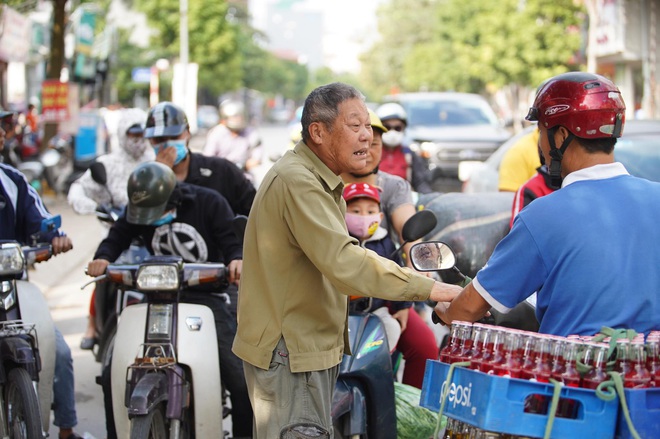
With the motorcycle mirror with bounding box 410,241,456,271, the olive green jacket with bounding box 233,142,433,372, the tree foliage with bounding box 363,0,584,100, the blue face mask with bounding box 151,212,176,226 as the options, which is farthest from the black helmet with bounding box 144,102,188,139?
the tree foliage with bounding box 363,0,584,100

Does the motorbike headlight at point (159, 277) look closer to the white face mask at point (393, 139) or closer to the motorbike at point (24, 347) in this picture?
the motorbike at point (24, 347)

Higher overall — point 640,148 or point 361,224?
point 640,148

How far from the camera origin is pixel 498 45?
32.3 meters

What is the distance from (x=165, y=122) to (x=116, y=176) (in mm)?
1403

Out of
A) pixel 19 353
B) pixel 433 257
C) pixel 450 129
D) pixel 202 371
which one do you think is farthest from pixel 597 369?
pixel 450 129

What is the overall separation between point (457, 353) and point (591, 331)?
15.5 inches

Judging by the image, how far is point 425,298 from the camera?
11.0ft

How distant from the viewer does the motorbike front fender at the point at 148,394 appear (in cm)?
413

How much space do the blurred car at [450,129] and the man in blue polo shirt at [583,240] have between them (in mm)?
12047

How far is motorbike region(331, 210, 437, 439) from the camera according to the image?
4.24m

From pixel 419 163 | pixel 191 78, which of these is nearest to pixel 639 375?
pixel 419 163

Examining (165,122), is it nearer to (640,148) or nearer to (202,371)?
(202,371)

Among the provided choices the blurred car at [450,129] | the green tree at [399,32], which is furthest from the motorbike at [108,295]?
the green tree at [399,32]

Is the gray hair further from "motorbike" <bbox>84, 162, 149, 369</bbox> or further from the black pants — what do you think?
"motorbike" <bbox>84, 162, 149, 369</bbox>
